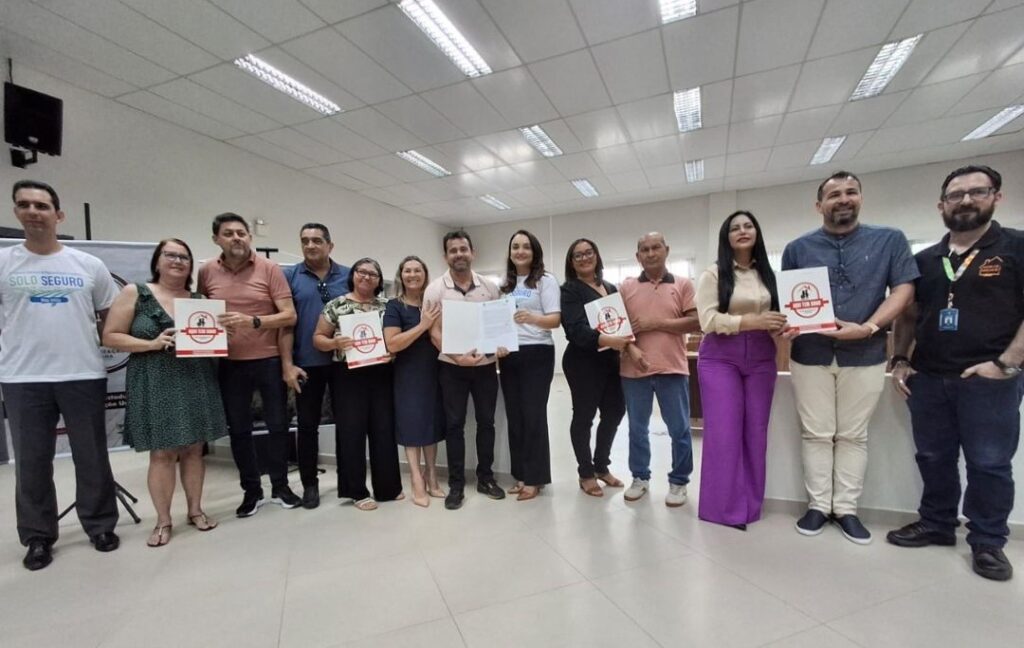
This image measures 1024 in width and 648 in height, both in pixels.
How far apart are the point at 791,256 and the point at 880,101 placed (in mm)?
4048

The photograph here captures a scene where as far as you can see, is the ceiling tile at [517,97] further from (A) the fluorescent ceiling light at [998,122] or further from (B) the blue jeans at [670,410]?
(A) the fluorescent ceiling light at [998,122]

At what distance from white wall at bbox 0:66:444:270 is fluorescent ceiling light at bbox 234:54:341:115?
5.42 feet

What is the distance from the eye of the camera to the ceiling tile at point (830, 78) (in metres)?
3.61

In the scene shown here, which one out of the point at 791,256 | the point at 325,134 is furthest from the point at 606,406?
the point at 325,134

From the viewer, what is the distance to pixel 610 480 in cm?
251

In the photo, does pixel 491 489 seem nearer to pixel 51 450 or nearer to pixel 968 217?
pixel 51 450

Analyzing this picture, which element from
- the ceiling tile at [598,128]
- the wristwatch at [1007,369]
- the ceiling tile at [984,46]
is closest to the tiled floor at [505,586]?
the wristwatch at [1007,369]

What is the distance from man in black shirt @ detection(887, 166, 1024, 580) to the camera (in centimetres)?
156

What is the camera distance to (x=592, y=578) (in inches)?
62.7

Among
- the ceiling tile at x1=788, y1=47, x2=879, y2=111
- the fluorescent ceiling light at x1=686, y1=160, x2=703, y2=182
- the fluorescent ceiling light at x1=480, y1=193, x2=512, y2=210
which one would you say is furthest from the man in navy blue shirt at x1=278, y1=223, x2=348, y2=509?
the fluorescent ceiling light at x1=686, y1=160, x2=703, y2=182

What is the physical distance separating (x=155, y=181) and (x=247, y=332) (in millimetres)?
3614

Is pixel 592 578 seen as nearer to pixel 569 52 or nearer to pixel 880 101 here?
pixel 569 52

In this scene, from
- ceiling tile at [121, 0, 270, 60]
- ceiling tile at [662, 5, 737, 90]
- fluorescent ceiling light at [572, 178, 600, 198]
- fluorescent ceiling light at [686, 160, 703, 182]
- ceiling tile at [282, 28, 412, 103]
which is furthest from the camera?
fluorescent ceiling light at [572, 178, 600, 198]

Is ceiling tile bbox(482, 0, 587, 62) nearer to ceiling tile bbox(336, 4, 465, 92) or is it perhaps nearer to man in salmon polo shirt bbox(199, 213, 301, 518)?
ceiling tile bbox(336, 4, 465, 92)
